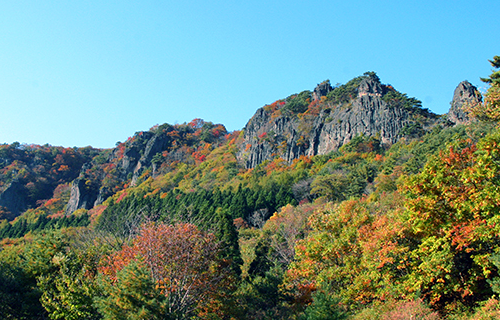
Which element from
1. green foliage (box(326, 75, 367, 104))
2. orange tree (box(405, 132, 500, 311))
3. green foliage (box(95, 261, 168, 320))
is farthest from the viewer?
green foliage (box(326, 75, 367, 104))

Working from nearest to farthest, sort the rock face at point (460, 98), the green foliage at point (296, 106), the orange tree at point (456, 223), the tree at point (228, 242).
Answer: the orange tree at point (456, 223) → the tree at point (228, 242) → the rock face at point (460, 98) → the green foliage at point (296, 106)

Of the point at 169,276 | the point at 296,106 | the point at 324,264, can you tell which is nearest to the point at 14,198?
the point at 296,106

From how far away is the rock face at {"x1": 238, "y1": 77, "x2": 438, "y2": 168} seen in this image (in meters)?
72.4

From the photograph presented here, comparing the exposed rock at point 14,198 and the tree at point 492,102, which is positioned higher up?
the tree at point 492,102

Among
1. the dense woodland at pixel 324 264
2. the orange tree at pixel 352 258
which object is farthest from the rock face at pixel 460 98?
the orange tree at pixel 352 258

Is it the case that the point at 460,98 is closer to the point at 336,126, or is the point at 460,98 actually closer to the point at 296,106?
the point at 336,126

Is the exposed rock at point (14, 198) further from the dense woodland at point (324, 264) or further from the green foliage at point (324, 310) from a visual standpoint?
the green foliage at point (324, 310)

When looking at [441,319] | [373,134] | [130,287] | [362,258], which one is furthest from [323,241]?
[373,134]

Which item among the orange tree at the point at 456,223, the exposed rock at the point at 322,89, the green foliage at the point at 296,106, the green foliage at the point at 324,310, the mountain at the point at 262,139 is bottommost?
the green foliage at the point at 324,310

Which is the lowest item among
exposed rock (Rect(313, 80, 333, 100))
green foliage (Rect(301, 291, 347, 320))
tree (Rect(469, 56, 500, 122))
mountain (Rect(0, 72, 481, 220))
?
green foliage (Rect(301, 291, 347, 320))

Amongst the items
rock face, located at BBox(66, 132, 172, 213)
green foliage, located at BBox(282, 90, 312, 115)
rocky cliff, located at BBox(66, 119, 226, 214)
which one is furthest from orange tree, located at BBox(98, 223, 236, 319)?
rocky cliff, located at BBox(66, 119, 226, 214)

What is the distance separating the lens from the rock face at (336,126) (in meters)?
72.4

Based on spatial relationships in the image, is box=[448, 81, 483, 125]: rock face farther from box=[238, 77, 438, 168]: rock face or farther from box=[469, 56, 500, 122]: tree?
box=[469, 56, 500, 122]: tree

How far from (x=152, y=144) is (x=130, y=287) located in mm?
105921
